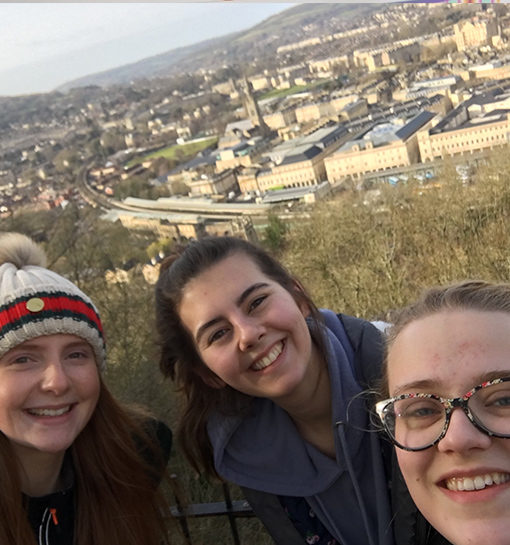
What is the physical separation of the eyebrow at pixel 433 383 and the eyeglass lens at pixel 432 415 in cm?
1

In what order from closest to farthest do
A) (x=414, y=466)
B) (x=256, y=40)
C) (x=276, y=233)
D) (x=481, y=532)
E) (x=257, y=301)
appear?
(x=481, y=532)
(x=414, y=466)
(x=257, y=301)
(x=276, y=233)
(x=256, y=40)

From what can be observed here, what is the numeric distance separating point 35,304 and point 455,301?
102 centimetres

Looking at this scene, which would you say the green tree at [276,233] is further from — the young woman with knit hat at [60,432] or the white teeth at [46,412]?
the white teeth at [46,412]

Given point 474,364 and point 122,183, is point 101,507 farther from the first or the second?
point 122,183

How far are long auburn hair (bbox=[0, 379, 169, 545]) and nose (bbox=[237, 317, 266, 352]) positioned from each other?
0.51 meters

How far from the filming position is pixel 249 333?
4.69 ft

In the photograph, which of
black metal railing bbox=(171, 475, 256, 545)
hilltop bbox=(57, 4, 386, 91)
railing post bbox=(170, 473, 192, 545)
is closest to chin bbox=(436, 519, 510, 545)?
black metal railing bbox=(171, 475, 256, 545)

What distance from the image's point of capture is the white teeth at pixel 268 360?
146cm

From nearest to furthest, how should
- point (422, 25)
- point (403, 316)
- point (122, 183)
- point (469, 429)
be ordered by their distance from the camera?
point (469, 429)
point (403, 316)
point (122, 183)
point (422, 25)

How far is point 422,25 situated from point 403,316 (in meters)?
36.6

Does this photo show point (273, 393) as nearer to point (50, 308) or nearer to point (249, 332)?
point (249, 332)

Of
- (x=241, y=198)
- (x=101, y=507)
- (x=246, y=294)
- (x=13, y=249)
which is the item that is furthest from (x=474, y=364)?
(x=241, y=198)

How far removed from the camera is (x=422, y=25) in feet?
109

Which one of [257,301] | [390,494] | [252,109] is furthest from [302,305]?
[252,109]
